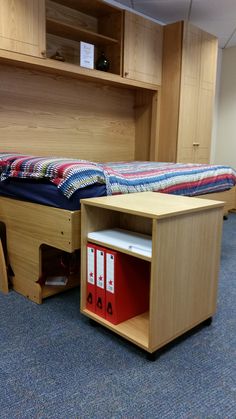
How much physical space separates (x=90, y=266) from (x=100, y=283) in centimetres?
9

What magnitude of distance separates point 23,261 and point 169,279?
886 millimetres

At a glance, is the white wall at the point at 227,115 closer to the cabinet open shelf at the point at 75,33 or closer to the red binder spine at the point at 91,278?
the cabinet open shelf at the point at 75,33

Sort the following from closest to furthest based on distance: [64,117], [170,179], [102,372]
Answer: [102,372], [170,179], [64,117]

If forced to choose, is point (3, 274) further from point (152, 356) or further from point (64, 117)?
point (64, 117)

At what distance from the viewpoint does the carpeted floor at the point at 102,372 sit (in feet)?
3.36

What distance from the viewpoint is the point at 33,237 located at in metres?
1.65

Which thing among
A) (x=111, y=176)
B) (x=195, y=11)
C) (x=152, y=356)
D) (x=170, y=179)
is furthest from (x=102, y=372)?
(x=195, y=11)

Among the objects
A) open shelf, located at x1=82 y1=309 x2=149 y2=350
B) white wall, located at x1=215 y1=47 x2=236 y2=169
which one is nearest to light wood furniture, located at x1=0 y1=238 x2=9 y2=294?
open shelf, located at x1=82 y1=309 x2=149 y2=350

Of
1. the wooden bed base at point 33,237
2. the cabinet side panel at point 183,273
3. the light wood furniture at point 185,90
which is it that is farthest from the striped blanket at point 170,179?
the light wood furniture at point 185,90

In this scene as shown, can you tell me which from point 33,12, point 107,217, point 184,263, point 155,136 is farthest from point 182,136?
point 184,263

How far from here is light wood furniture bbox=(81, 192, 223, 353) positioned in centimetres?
118

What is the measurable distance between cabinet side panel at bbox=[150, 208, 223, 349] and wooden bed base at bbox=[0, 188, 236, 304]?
44 cm

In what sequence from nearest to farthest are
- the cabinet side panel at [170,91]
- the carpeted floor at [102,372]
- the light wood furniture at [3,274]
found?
the carpeted floor at [102,372]
the light wood furniture at [3,274]
the cabinet side panel at [170,91]

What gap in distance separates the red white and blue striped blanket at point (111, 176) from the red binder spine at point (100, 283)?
0.28 metres
